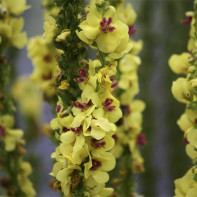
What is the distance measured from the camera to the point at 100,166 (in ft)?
2.61

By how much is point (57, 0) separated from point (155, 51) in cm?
161

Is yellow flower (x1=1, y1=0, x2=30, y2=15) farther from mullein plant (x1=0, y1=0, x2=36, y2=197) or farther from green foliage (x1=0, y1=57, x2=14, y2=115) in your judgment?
green foliage (x1=0, y1=57, x2=14, y2=115)

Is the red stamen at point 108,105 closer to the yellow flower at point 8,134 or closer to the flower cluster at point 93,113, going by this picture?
the flower cluster at point 93,113

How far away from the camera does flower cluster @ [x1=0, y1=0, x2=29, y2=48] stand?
1054 millimetres

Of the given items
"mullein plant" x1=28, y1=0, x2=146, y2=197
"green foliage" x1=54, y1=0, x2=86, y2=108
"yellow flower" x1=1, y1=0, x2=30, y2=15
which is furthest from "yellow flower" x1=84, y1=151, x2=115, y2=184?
"yellow flower" x1=1, y1=0, x2=30, y2=15

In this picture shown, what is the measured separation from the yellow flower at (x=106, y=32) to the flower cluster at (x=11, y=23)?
0.33m

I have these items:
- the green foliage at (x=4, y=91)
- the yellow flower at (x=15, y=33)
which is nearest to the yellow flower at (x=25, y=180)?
the green foliage at (x=4, y=91)

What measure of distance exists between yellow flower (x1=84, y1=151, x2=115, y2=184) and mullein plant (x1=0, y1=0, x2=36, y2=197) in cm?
35

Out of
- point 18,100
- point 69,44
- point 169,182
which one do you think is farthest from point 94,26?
point 18,100

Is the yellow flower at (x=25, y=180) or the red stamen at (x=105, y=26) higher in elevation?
the red stamen at (x=105, y=26)

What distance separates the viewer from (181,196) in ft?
2.86

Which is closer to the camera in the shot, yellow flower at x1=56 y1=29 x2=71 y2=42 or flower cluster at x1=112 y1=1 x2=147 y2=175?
yellow flower at x1=56 y1=29 x2=71 y2=42

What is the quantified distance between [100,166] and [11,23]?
459mm

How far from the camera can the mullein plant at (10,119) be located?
1.08 m
